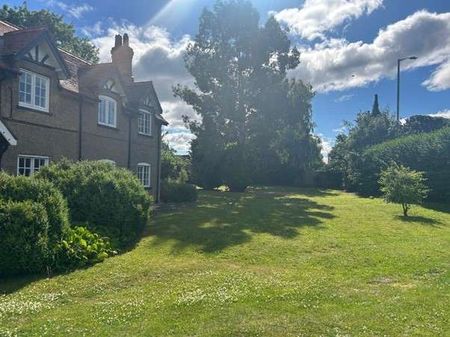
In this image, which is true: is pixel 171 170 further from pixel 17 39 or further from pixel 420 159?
pixel 17 39

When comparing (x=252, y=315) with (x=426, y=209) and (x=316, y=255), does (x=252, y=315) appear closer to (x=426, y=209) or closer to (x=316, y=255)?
(x=316, y=255)

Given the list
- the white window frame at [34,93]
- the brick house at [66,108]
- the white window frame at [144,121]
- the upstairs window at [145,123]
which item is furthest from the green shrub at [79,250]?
the upstairs window at [145,123]

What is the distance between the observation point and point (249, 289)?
873cm

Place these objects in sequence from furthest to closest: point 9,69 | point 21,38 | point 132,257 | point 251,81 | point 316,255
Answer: point 251,81 < point 21,38 < point 9,69 < point 316,255 < point 132,257

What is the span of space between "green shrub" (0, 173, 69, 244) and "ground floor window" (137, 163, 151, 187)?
1518cm

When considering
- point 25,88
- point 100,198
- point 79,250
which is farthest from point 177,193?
point 79,250

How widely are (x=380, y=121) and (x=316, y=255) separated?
42.3 metres

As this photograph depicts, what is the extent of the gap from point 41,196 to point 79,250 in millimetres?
1785

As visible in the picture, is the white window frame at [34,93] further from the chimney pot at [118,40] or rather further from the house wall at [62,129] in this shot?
the chimney pot at [118,40]

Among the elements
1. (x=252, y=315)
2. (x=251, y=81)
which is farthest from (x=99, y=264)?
(x=251, y=81)

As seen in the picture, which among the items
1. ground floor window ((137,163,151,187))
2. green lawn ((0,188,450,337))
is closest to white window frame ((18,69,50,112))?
green lawn ((0,188,450,337))

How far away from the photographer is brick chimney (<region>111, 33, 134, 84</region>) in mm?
27078

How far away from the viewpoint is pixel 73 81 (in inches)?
797

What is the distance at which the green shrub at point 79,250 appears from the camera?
10.5m
